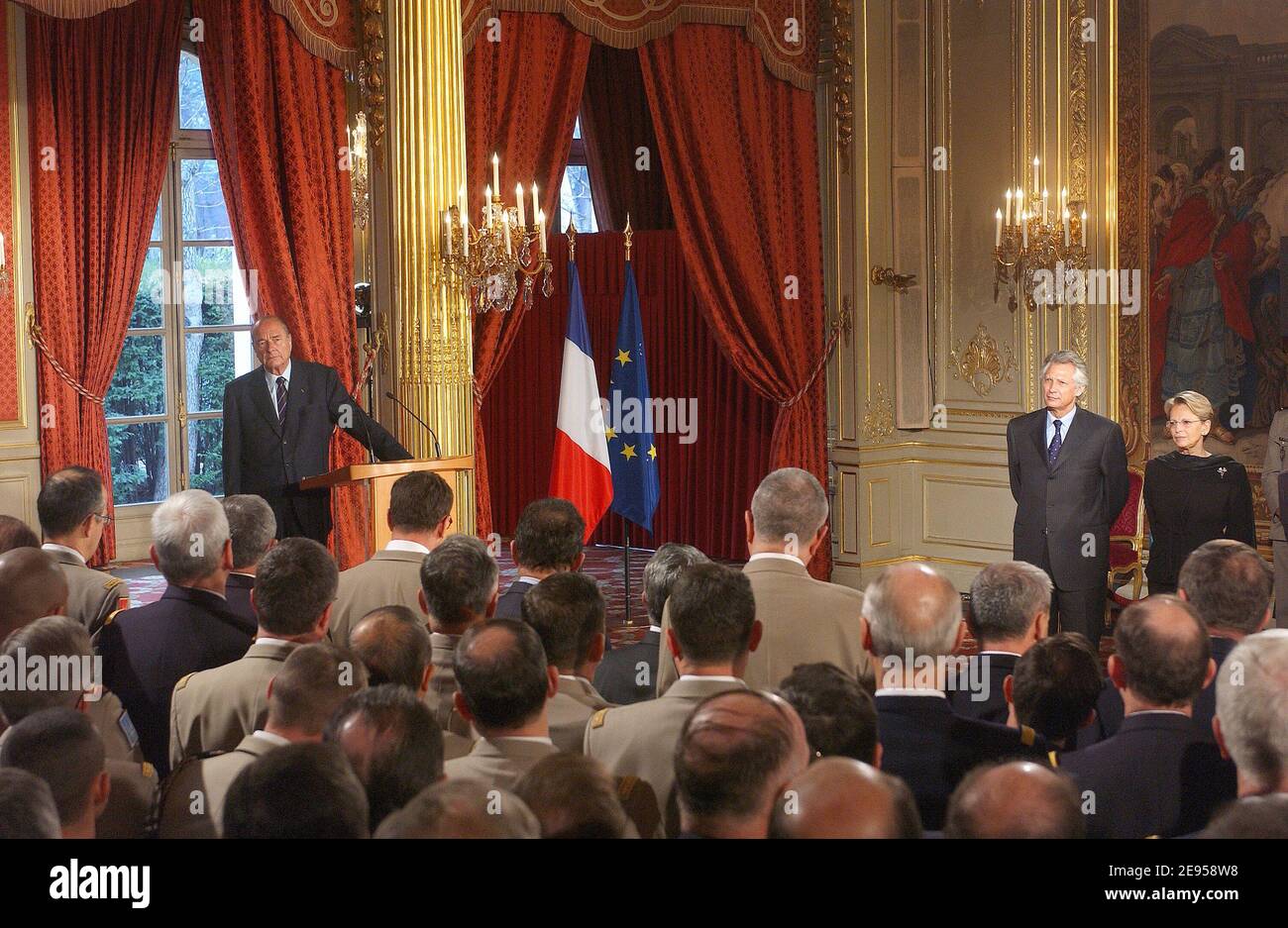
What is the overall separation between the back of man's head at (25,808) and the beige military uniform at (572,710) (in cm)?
126

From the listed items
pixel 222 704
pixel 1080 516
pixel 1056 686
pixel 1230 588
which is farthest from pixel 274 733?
pixel 1080 516

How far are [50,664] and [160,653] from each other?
0.68 metres

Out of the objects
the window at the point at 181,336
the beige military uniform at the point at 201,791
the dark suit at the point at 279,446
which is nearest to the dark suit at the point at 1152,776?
the beige military uniform at the point at 201,791

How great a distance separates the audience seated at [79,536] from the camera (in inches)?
169

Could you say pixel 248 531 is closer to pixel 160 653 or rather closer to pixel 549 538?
pixel 160 653

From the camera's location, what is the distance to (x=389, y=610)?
10.7 ft

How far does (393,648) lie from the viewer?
3193 mm

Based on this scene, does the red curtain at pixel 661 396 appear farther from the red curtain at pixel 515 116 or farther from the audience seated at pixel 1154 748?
the audience seated at pixel 1154 748

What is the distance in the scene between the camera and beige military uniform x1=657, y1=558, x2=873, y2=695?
147 inches

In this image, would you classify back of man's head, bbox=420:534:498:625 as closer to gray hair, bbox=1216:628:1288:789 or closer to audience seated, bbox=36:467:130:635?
audience seated, bbox=36:467:130:635

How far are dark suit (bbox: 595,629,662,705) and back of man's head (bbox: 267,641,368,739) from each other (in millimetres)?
1282

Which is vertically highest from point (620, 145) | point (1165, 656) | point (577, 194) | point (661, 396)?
point (620, 145)

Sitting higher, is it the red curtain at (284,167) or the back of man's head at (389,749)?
the red curtain at (284,167)
